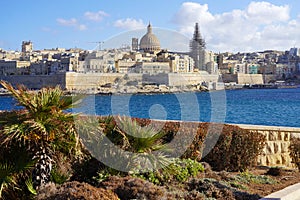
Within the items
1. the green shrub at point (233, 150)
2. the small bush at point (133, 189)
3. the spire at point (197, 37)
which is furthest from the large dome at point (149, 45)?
the small bush at point (133, 189)

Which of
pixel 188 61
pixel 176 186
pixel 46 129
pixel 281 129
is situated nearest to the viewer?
pixel 46 129

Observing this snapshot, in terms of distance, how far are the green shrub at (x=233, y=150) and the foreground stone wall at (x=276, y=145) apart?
1151 millimetres

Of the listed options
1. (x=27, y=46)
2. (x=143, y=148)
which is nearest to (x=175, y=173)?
(x=143, y=148)

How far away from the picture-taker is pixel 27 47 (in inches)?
6850

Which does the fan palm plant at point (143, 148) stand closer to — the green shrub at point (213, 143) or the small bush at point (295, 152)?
the green shrub at point (213, 143)

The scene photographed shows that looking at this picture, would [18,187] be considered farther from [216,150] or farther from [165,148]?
[216,150]

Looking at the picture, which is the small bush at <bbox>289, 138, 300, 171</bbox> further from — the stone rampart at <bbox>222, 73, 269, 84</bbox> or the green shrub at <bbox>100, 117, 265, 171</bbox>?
the stone rampart at <bbox>222, 73, 269, 84</bbox>

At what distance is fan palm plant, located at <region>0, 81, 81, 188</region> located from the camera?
15.5ft

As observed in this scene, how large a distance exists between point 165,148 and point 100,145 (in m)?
0.84

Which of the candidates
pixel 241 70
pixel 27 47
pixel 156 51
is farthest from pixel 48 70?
pixel 27 47

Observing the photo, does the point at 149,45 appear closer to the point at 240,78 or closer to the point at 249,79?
the point at 240,78

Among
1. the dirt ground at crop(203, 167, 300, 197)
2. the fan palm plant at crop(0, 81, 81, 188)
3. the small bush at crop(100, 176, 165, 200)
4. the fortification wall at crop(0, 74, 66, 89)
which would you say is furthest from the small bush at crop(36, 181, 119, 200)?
the fortification wall at crop(0, 74, 66, 89)

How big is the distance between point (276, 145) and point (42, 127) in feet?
16.4

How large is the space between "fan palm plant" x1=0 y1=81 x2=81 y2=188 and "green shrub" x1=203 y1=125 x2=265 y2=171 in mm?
2452
